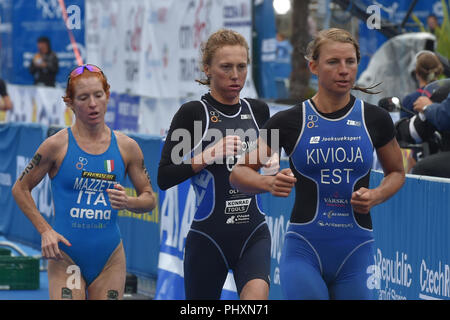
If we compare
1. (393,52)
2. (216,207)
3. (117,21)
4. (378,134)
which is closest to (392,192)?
(378,134)

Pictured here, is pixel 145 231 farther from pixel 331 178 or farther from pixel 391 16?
pixel 391 16

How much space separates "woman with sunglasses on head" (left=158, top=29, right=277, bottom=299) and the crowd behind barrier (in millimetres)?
758

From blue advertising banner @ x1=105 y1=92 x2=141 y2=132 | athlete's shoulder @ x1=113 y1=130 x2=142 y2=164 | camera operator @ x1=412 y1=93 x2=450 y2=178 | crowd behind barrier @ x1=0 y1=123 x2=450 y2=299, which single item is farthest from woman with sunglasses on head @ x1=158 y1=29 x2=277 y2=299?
blue advertising banner @ x1=105 y1=92 x2=141 y2=132

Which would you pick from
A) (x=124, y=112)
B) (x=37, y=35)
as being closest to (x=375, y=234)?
(x=124, y=112)

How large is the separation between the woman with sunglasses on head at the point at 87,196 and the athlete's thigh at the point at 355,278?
57.3 inches

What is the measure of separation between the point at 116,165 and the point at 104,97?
43cm

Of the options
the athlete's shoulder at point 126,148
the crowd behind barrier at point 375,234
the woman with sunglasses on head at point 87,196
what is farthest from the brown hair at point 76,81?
the crowd behind barrier at point 375,234

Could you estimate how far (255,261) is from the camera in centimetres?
638

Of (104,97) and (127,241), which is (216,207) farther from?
(127,241)

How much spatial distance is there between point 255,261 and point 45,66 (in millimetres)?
18546

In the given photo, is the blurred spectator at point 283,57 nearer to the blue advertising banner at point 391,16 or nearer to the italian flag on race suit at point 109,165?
the blue advertising banner at point 391,16

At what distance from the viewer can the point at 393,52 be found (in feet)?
55.7

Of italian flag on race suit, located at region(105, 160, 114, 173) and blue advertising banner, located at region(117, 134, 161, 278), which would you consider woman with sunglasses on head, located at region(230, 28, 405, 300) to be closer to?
italian flag on race suit, located at region(105, 160, 114, 173)

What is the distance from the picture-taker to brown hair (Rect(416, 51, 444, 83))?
439 inches
